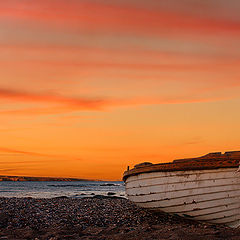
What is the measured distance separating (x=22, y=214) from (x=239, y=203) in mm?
8297

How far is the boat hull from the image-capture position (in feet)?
28.7

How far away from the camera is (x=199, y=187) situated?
9.21m

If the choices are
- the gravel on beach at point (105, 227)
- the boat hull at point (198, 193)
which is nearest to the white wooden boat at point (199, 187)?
the boat hull at point (198, 193)

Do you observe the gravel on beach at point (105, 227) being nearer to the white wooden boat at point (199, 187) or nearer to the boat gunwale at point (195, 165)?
the white wooden boat at point (199, 187)

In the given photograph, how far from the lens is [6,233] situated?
9633 millimetres

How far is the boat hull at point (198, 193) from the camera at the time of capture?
344 inches

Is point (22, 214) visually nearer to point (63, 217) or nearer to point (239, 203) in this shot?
point (63, 217)

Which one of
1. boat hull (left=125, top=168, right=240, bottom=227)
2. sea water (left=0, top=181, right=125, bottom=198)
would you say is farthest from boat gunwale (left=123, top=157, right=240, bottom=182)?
sea water (left=0, top=181, right=125, bottom=198)

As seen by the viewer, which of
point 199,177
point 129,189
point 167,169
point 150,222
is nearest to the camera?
point 199,177

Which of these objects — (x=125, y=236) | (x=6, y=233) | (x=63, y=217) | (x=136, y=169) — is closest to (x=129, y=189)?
(x=136, y=169)

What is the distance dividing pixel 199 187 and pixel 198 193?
0.58ft

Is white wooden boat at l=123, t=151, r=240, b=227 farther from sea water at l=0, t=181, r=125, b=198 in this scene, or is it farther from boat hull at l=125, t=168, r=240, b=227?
sea water at l=0, t=181, r=125, b=198

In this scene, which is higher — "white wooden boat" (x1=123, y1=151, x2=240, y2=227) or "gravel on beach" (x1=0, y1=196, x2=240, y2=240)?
"white wooden boat" (x1=123, y1=151, x2=240, y2=227)

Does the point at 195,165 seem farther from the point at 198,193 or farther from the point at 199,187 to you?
the point at 198,193
